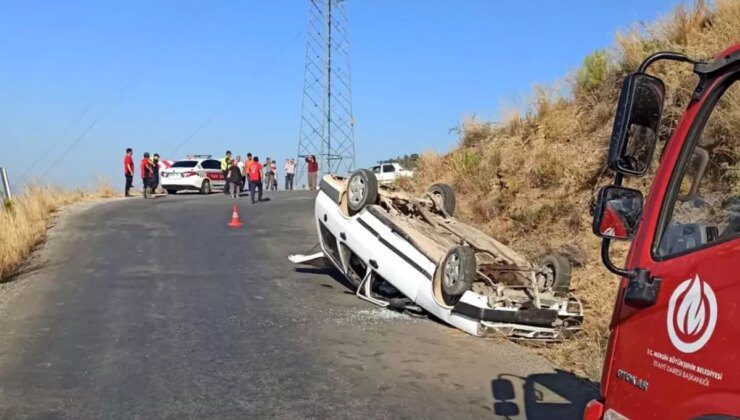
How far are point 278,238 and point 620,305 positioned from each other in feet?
40.3

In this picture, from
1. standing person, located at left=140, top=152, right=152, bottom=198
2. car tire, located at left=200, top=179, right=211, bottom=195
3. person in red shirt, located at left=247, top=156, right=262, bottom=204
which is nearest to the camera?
person in red shirt, located at left=247, top=156, right=262, bottom=204

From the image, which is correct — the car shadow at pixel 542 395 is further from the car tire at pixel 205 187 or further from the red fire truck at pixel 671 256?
the car tire at pixel 205 187

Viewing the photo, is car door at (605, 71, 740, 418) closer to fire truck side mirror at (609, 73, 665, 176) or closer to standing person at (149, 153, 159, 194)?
fire truck side mirror at (609, 73, 665, 176)

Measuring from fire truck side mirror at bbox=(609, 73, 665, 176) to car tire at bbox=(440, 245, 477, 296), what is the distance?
4.52 m

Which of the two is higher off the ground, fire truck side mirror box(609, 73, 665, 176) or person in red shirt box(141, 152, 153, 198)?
fire truck side mirror box(609, 73, 665, 176)

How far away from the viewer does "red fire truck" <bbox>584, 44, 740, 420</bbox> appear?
8.00 feet

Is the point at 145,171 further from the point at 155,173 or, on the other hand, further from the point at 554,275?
the point at 554,275

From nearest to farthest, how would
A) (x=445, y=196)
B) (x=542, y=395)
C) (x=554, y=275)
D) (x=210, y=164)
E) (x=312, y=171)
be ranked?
(x=542, y=395) → (x=554, y=275) → (x=445, y=196) → (x=210, y=164) → (x=312, y=171)

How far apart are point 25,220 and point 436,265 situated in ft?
30.8

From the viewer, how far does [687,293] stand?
8.41 ft

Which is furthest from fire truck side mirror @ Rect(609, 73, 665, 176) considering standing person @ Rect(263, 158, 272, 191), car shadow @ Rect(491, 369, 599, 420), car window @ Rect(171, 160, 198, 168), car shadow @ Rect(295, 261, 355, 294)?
standing person @ Rect(263, 158, 272, 191)

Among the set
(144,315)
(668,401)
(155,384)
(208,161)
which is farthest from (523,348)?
(208,161)

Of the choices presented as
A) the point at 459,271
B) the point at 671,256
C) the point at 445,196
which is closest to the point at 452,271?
the point at 459,271

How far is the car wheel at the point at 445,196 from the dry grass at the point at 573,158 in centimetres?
138
